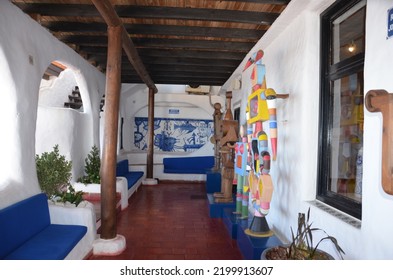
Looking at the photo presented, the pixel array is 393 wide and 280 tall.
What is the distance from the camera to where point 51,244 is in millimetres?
2508

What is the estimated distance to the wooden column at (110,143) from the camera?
3.29m

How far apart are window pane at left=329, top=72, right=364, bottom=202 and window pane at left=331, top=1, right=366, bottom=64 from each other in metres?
0.21

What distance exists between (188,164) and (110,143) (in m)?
5.71

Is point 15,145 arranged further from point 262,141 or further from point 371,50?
point 371,50

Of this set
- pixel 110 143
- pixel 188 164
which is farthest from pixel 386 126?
pixel 188 164

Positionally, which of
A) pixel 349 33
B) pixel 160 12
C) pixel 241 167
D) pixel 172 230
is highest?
pixel 160 12

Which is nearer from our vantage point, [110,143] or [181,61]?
[110,143]

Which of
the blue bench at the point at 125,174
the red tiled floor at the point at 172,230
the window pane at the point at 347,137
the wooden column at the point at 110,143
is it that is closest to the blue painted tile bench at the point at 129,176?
the blue bench at the point at 125,174

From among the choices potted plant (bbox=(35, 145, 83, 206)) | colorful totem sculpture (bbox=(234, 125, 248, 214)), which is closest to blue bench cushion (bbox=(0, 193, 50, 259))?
potted plant (bbox=(35, 145, 83, 206))

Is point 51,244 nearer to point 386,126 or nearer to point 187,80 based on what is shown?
point 386,126

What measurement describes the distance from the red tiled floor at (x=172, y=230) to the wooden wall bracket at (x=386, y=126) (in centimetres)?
206

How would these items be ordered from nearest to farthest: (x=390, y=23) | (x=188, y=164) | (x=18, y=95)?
(x=390, y=23)
(x=18, y=95)
(x=188, y=164)
